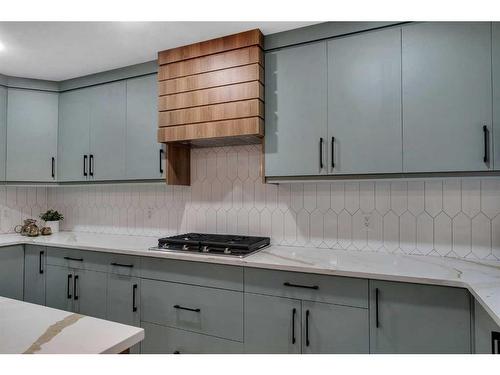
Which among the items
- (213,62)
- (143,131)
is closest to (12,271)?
(143,131)

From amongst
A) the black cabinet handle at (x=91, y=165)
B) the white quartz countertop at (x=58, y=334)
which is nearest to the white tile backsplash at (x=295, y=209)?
the black cabinet handle at (x=91, y=165)

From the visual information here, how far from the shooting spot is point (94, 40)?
7.44ft

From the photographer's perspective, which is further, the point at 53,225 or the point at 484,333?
the point at 53,225

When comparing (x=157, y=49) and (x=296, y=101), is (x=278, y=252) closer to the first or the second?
(x=296, y=101)

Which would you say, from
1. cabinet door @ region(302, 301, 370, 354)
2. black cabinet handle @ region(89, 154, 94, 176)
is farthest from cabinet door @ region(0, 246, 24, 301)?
cabinet door @ region(302, 301, 370, 354)

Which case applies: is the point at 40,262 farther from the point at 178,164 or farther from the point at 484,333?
the point at 484,333

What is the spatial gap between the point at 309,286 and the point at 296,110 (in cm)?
108

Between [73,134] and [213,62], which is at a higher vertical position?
[213,62]

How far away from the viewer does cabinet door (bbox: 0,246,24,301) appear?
2.64 metres

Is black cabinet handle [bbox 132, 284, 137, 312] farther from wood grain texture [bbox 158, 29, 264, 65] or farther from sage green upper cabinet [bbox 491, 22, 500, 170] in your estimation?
sage green upper cabinet [bbox 491, 22, 500, 170]

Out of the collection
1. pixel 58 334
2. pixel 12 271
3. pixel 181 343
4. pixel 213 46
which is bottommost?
pixel 181 343

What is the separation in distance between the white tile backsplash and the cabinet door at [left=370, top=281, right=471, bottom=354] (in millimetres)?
544

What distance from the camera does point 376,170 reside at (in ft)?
Answer: 6.25
